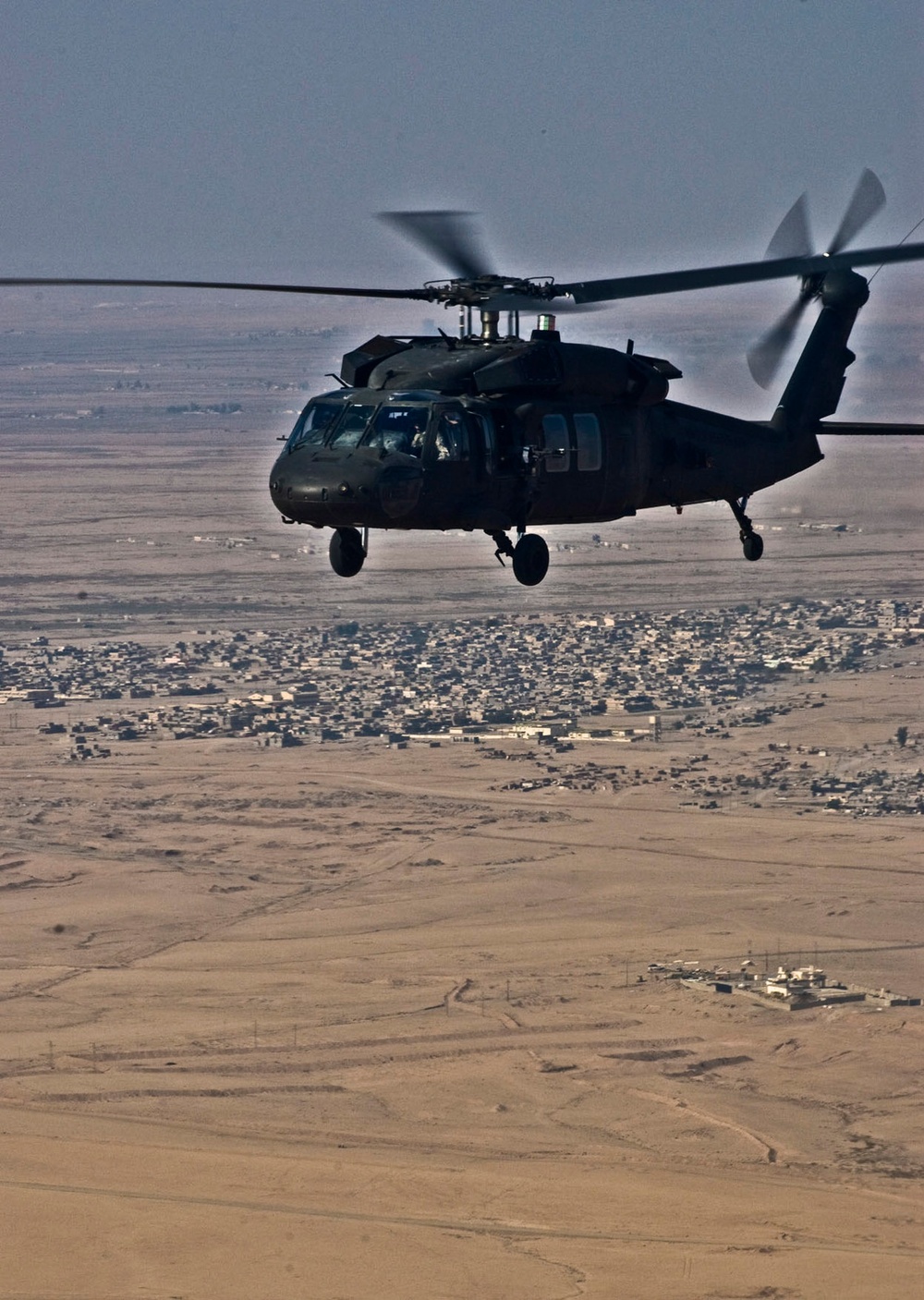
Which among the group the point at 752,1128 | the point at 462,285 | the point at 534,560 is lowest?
the point at 752,1128

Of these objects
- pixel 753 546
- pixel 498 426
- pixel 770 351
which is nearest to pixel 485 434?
pixel 498 426

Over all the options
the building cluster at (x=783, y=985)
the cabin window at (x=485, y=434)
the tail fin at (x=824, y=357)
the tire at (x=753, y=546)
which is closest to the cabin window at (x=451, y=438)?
the cabin window at (x=485, y=434)

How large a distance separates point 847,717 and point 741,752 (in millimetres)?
9978

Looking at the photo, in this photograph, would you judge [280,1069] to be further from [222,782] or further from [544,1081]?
[222,782]

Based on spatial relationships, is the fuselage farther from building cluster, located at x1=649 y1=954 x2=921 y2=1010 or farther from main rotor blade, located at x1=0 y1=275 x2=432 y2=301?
building cluster, located at x1=649 y1=954 x2=921 y2=1010

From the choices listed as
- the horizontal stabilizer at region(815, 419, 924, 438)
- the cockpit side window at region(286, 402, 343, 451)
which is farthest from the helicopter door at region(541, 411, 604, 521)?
the horizontal stabilizer at region(815, 419, 924, 438)

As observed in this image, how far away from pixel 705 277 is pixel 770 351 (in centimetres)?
643

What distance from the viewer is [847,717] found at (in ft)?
426

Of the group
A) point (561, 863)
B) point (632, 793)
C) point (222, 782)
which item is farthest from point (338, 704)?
point (561, 863)

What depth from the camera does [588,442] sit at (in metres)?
32.8

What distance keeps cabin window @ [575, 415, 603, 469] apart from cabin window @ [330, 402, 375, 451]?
3.21 meters

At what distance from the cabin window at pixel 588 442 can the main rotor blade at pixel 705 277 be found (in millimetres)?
2431

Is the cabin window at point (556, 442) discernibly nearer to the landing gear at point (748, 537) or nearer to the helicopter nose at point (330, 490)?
the helicopter nose at point (330, 490)

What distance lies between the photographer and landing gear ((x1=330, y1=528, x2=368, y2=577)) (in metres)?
32.5
